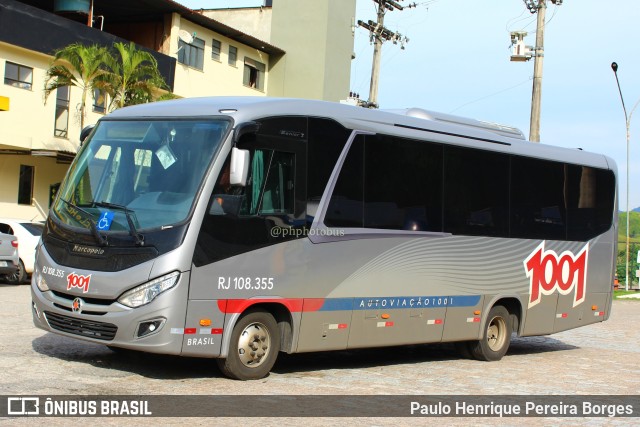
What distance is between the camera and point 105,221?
10227mm

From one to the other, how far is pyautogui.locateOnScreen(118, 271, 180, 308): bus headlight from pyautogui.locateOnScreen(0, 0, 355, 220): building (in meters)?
15.6

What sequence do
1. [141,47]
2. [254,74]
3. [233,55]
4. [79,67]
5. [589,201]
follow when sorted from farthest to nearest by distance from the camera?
[254,74]
[233,55]
[141,47]
[79,67]
[589,201]

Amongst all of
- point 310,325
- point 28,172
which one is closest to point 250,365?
point 310,325

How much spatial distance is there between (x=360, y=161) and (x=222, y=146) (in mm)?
2259

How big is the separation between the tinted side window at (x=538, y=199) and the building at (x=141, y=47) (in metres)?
14.3

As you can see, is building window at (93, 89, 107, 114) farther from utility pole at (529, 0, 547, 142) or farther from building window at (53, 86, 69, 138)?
utility pole at (529, 0, 547, 142)

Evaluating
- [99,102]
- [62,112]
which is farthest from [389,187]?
[99,102]

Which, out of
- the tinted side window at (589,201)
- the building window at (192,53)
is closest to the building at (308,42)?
the building window at (192,53)

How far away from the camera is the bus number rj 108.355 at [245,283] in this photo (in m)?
10.1

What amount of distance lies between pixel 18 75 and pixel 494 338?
23.5 meters

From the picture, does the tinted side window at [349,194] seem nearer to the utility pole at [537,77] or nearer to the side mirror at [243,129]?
the side mirror at [243,129]

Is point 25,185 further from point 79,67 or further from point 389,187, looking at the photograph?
point 389,187

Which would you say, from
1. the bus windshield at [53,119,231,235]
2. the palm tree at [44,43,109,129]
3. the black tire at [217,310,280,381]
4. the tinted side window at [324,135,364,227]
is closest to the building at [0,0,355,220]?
the palm tree at [44,43,109,129]

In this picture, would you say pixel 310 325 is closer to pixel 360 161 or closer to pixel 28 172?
pixel 360 161
